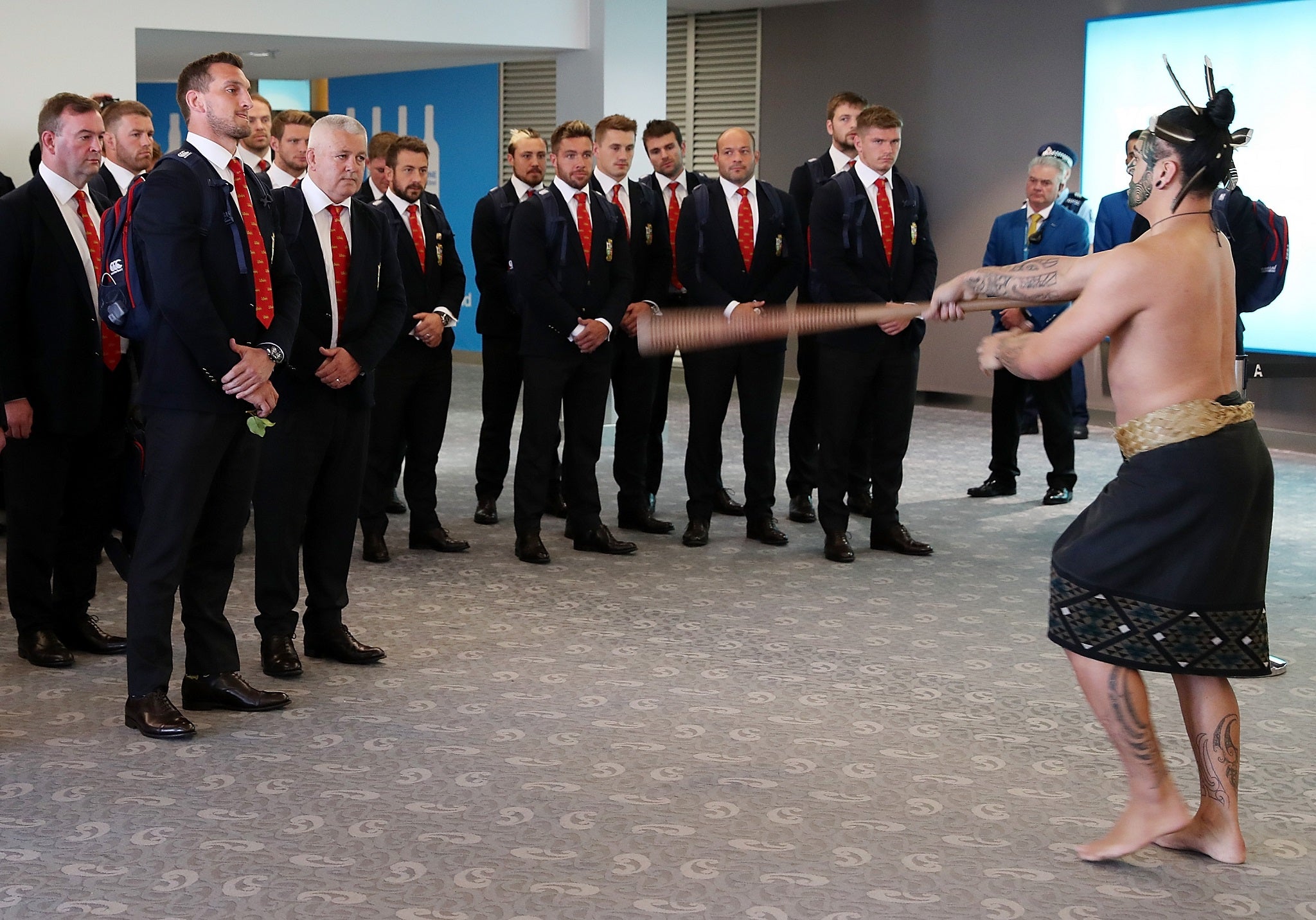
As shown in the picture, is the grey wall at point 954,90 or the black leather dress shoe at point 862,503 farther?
the grey wall at point 954,90

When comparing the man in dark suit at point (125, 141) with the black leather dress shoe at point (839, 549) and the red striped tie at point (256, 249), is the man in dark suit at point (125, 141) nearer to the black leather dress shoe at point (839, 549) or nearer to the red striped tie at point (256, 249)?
the red striped tie at point (256, 249)

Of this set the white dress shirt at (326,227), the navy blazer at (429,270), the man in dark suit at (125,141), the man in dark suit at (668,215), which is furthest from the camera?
the man in dark suit at (668,215)

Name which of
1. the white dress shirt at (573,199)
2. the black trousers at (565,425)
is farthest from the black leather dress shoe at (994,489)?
the white dress shirt at (573,199)

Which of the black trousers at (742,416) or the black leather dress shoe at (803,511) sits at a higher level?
the black trousers at (742,416)

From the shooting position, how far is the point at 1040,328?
750cm

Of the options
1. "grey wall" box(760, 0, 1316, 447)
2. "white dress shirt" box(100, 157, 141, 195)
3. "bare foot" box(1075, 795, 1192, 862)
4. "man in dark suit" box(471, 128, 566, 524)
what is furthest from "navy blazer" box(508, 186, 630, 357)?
"grey wall" box(760, 0, 1316, 447)

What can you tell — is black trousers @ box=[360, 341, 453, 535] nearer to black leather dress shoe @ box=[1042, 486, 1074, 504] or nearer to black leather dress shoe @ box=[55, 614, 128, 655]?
black leather dress shoe @ box=[55, 614, 128, 655]

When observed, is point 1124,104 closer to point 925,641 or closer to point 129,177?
point 925,641

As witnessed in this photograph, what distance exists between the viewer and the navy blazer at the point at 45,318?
14.4 feet

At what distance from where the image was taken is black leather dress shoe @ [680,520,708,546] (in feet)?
20.9

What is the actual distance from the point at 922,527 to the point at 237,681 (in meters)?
3.74

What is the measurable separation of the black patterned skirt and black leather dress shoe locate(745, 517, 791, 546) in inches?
132

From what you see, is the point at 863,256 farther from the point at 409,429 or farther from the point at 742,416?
the point at 409,429

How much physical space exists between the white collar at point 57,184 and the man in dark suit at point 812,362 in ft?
11.6
